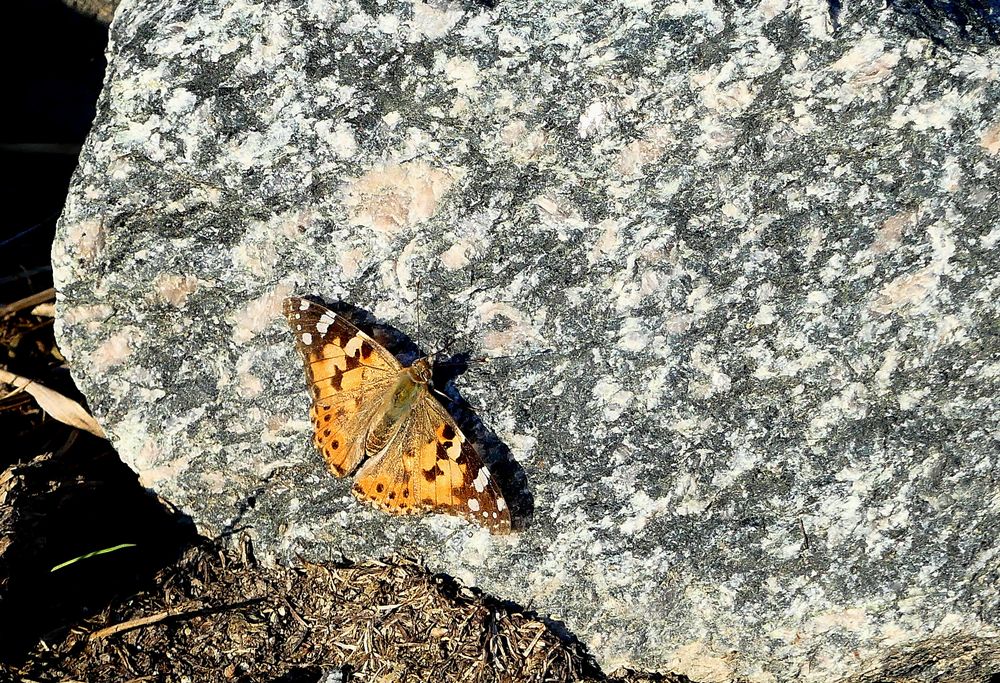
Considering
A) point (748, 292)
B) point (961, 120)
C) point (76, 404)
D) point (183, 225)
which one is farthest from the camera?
point (76, 404)

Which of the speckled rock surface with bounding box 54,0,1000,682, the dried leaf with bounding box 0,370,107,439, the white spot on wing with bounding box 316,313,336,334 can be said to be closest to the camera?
the speckled rock surface with bounding box 54,0,1000,682

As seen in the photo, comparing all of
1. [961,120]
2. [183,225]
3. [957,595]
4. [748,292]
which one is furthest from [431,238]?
[957,595]

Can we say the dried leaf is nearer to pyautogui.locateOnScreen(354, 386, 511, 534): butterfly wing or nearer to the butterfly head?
pyautogui.locateOnScreen(354, 386, 511, 534): butterfly wing

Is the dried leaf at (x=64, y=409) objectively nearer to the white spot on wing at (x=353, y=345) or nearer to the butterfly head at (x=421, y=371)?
the white spot on wing at (x=353, y=345)

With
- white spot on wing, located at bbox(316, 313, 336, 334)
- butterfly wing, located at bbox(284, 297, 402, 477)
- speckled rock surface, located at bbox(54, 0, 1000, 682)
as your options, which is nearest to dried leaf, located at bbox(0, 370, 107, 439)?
speckled rock surface, located at bbox(54, 0, 1000, 682)

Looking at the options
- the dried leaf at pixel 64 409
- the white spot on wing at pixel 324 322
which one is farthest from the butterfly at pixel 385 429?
the dried leaf at pixel 64 409

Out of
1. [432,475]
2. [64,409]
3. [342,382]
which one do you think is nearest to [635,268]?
[432,475]

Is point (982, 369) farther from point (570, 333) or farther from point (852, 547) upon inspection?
point (570, 333)
